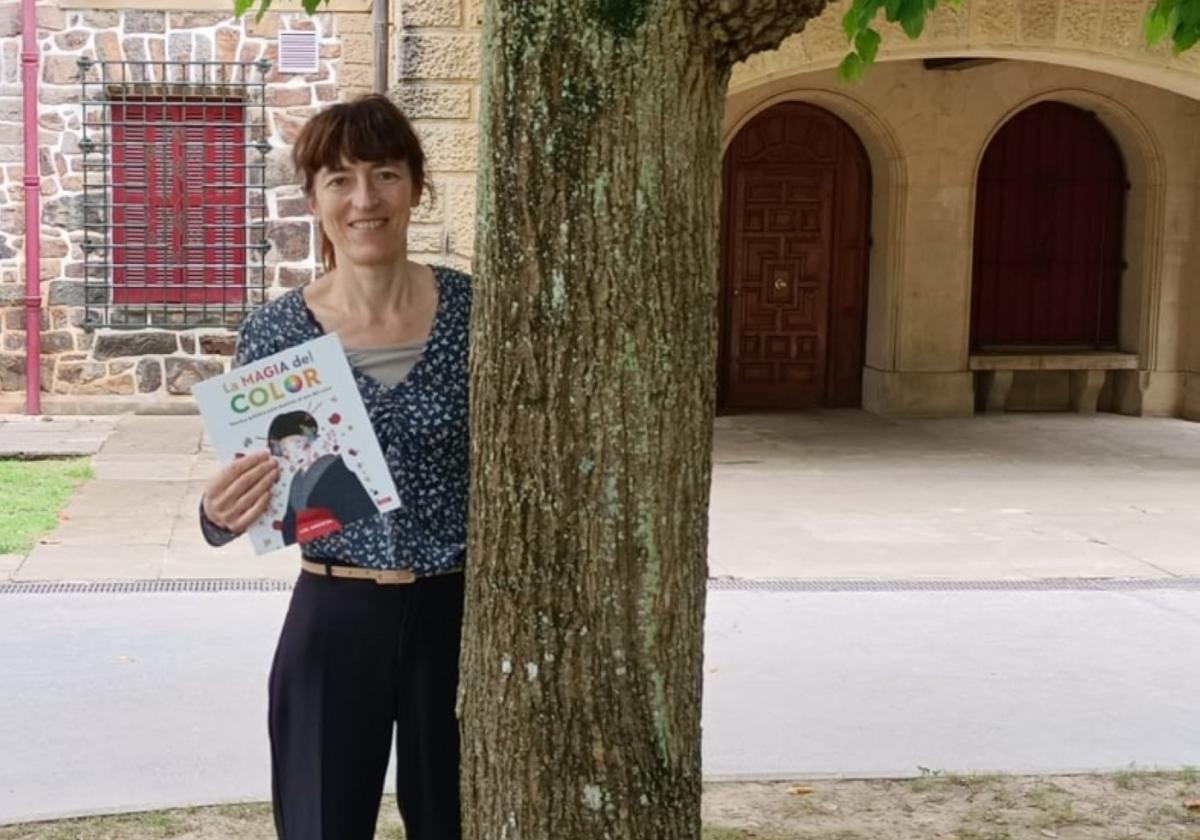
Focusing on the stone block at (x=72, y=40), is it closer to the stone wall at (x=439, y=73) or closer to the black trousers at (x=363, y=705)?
the stone wall at (x=439, y=73)

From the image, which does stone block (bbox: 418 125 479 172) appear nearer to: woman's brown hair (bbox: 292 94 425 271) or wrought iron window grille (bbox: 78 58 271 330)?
wrought iron window grille (bbox: 78 58 271 330)

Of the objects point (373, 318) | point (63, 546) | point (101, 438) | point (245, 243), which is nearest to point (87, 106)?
point (245, 243)

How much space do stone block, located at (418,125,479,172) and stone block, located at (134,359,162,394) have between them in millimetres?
4584

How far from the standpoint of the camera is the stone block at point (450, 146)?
9898mm

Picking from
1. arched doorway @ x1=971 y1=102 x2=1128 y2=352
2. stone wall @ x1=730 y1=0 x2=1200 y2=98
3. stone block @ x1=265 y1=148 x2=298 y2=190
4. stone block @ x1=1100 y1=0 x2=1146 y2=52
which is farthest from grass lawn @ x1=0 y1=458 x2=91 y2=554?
arched doorway @ x1=971 y1=102 x2=1128 y2=352

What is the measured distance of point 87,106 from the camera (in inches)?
525

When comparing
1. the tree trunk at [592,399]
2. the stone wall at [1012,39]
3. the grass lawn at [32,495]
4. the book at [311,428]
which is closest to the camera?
the tree trunk at [592,399]

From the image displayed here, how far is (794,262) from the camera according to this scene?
15.3 m

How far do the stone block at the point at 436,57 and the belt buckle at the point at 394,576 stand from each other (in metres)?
7.14

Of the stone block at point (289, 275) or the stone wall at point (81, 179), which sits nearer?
the stone wall at point (81, 179)

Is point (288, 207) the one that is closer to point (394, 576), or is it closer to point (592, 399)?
point (394, 576)

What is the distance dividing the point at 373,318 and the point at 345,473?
0.31 meters

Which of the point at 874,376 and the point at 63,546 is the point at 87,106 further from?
the point at 874,376

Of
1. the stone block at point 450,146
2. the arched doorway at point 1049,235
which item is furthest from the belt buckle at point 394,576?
the arched doorway at point 1049,235
